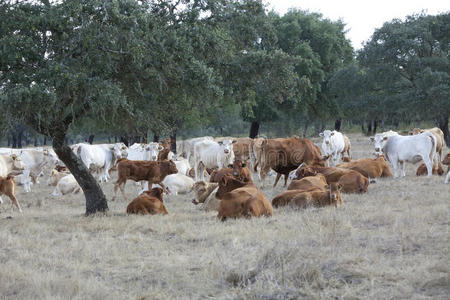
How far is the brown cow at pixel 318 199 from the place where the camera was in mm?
10489

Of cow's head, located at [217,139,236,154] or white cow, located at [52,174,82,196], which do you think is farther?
cow's head, located at [217,139,236,154]

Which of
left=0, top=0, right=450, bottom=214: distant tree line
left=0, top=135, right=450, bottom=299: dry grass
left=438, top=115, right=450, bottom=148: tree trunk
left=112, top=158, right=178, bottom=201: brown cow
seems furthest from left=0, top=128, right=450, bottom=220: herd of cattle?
left=438, top=115, right=450, bottom=148: tree trunk

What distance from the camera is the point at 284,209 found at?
1054 centimetres

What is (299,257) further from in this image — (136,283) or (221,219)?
(221,219)

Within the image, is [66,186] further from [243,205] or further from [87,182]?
[243,205]

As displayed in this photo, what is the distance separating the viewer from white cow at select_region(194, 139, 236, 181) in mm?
19600

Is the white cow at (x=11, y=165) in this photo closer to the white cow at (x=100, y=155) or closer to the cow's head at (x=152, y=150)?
the white cow at (x=100, y=155)

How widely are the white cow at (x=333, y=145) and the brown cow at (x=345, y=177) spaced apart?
7.57 meters

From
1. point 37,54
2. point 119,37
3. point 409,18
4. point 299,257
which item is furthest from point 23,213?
point 409,18

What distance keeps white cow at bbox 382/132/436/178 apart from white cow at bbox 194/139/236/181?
5.65 m

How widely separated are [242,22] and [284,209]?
425 cm

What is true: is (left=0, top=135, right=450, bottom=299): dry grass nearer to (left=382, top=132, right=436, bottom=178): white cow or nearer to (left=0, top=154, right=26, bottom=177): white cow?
(left=0, top=154, right=26, bottom=177): white cow

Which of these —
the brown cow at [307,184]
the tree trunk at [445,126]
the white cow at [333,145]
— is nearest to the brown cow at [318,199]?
the brown cow at [307,184]

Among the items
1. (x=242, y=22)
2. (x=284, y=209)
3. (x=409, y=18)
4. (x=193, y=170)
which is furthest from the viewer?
(x=409, y=18)
